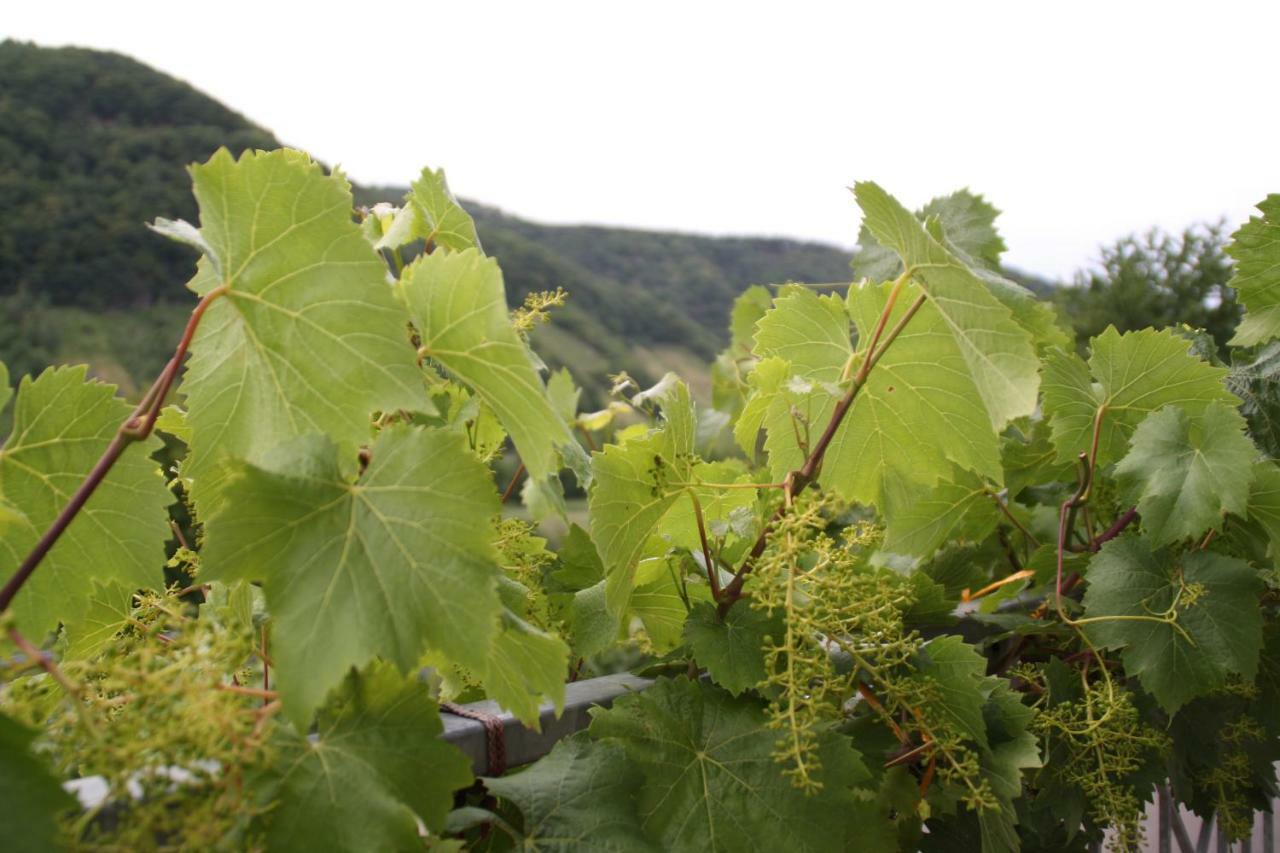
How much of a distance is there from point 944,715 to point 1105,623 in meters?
0.37

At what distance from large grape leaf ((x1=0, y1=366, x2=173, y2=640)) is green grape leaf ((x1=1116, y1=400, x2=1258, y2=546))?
4.11 feet

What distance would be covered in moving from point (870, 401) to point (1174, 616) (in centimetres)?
57

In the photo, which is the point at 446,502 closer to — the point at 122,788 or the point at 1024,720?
the point at 122,788

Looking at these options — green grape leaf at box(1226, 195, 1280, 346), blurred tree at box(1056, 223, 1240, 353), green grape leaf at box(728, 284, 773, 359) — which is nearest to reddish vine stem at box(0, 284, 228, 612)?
green grape leaf at box(1226, 195, 1280, 346)

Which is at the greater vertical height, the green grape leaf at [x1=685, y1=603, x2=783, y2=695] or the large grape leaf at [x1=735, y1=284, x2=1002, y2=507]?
the large grape leaf at [x1=735, y1=284, x2=1002, y2=507]

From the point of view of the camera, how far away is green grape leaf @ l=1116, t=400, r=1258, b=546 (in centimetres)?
135

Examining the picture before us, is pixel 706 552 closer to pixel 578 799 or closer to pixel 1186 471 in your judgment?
pixel 578 799

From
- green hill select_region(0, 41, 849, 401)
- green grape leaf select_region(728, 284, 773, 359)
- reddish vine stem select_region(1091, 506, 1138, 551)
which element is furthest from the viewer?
green hill select_region(0, 41, 849, 401)

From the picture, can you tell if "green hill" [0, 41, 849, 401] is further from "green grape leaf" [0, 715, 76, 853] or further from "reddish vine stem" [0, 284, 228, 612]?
"green grape leaf" [0, 715, 76, 853]

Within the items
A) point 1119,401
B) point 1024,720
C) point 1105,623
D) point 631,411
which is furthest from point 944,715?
point 631,411

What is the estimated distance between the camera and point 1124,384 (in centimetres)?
150

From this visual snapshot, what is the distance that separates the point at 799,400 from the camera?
3.95 feet

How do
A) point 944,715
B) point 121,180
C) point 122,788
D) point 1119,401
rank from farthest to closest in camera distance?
point 121,180
point 1119,401
point 944,715
point 122,788

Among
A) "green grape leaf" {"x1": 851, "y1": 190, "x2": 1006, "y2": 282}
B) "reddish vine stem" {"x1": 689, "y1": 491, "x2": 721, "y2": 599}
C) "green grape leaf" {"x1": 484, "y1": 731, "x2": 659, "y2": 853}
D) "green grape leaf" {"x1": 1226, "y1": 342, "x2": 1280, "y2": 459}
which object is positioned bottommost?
"green grape leaf" {"x1": 484, "y1": 731, "x2": 659, "y2": 853}
